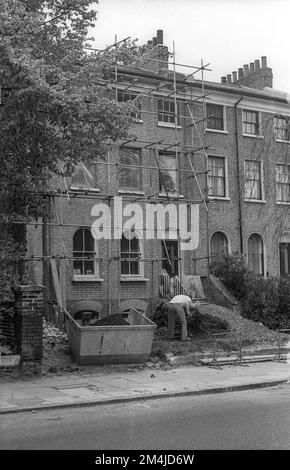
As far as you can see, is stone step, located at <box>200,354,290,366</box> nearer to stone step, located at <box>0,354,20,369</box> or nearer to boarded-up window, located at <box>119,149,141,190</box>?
stone step, located at <box>0,354,20,369</box>

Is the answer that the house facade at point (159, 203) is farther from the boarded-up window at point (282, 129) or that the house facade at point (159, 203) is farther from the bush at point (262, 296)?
the boarded-up window at point (282, 129)

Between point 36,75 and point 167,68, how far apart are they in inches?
711

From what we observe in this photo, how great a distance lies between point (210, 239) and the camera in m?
26.5

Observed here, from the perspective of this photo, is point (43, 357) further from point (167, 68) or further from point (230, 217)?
point (167, 68)

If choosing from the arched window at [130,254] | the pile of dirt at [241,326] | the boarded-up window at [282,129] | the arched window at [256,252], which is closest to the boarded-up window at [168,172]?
the arched window at [130,254]

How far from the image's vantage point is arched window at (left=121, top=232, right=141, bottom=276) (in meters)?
24.2

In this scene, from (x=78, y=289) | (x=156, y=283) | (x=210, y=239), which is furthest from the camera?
(x=210, y=239)

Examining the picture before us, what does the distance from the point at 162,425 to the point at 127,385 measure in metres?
3.73

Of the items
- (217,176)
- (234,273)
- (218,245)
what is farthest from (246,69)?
(234,273)

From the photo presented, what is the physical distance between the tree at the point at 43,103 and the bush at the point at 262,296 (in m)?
11.5

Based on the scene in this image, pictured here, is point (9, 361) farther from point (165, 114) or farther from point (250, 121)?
point (250, 121)

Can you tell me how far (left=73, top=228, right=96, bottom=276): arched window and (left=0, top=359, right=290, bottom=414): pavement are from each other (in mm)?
9794

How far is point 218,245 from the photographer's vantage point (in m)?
26.8

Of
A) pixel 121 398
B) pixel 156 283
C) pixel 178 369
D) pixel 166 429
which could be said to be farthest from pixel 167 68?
pixel 166 429
